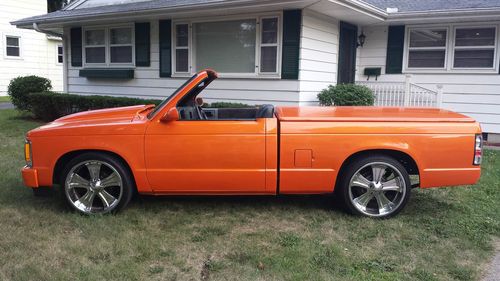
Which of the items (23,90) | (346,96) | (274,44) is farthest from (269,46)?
(23,90)

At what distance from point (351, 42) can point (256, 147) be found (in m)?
7.73

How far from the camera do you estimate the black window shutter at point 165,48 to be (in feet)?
37.0

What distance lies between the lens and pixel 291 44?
31.2 ft

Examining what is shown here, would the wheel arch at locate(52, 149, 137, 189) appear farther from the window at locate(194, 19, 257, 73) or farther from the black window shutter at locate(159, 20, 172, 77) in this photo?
the black window shutter at locate(159, 20, 172, 77)

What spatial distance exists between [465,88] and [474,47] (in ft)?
3.10

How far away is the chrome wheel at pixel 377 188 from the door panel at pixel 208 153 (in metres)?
1.00

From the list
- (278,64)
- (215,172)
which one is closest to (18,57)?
(278,64)

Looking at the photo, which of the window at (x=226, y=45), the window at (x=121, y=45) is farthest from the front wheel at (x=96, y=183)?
the window at (x=121, y=45)

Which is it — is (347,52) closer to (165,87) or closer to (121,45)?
(165,87)

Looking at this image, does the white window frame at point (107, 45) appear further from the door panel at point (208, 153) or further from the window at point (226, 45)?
the door panel at point (208, 153)

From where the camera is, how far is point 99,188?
4.73 metres

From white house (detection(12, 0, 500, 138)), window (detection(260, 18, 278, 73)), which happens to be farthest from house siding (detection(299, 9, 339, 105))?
window (detection(260, 18, 278, 73))

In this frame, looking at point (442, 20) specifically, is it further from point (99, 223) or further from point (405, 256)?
point (99, 223)

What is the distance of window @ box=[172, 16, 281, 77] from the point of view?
9922 millimetres
